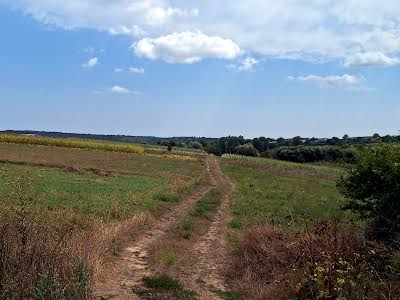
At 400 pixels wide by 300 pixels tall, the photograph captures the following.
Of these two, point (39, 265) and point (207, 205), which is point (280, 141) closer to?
point (207, 205)

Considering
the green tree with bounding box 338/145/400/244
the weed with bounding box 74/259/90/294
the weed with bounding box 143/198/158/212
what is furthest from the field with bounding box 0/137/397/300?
the weed with bounding box 143/198/158/212

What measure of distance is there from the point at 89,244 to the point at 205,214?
31.9 feet

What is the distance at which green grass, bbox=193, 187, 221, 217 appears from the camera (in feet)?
60.6

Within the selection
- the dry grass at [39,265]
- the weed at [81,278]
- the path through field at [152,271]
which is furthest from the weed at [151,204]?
the weed at [81,278]

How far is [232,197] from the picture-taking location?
26109mm

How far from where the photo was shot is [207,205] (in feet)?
69.7

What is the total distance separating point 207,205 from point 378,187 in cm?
1144

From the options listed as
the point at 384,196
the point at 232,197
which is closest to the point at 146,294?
the point at 384,196

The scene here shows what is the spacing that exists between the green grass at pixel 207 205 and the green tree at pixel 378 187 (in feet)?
25.1

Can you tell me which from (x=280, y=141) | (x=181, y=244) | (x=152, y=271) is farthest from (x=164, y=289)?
(x=280, y=141)

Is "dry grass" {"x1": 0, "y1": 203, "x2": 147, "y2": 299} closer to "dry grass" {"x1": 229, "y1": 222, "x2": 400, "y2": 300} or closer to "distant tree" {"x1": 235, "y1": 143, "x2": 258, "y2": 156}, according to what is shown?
"dry grass" {"x1": 229, "y1": 222, "x2": 400, "y2": 300}

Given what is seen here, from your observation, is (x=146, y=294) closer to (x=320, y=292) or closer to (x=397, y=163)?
(x=320, y=292)

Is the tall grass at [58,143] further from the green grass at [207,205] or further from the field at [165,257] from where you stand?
the field at [165,257]

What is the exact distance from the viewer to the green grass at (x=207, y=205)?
18478 millimetres
